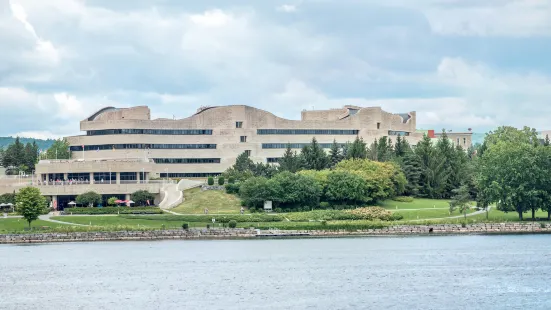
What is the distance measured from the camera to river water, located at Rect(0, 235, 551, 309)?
227ft

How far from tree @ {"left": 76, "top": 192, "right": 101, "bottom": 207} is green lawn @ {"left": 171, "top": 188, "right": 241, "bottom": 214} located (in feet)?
39.3

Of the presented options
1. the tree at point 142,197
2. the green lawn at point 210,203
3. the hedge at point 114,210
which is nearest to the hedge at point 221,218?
the hedge at point 114,210

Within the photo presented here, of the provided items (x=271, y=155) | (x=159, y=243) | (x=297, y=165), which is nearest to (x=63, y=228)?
(x=159, y=243)

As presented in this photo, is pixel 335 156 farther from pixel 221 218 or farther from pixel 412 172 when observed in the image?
pixel 221 218

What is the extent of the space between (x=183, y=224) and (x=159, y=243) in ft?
22.2

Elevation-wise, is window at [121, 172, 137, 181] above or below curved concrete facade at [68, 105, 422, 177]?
below

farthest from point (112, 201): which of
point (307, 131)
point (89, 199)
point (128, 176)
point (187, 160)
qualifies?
point (307, 131)

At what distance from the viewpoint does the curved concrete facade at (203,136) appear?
165 metres

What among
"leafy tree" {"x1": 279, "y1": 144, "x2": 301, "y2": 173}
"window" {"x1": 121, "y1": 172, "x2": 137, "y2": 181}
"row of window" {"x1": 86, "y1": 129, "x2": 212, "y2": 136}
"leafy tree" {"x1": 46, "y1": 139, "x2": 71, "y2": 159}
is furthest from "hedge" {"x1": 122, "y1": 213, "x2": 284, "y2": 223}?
"leafy tree" {"x1": 46, "y1": 139, "x2": 71, "y2": 159}

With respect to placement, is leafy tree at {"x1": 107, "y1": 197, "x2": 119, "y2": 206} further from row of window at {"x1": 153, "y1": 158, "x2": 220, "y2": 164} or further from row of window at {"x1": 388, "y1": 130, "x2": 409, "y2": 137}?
row of window at {"x1": 388, "y1": 130, "x2": 409, "y2": 137}

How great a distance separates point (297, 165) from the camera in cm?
15338

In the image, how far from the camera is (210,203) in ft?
447

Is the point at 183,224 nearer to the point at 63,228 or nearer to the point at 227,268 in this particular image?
the point at 63,228

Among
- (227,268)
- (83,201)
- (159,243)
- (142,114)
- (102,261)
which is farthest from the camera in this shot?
(142,114)
